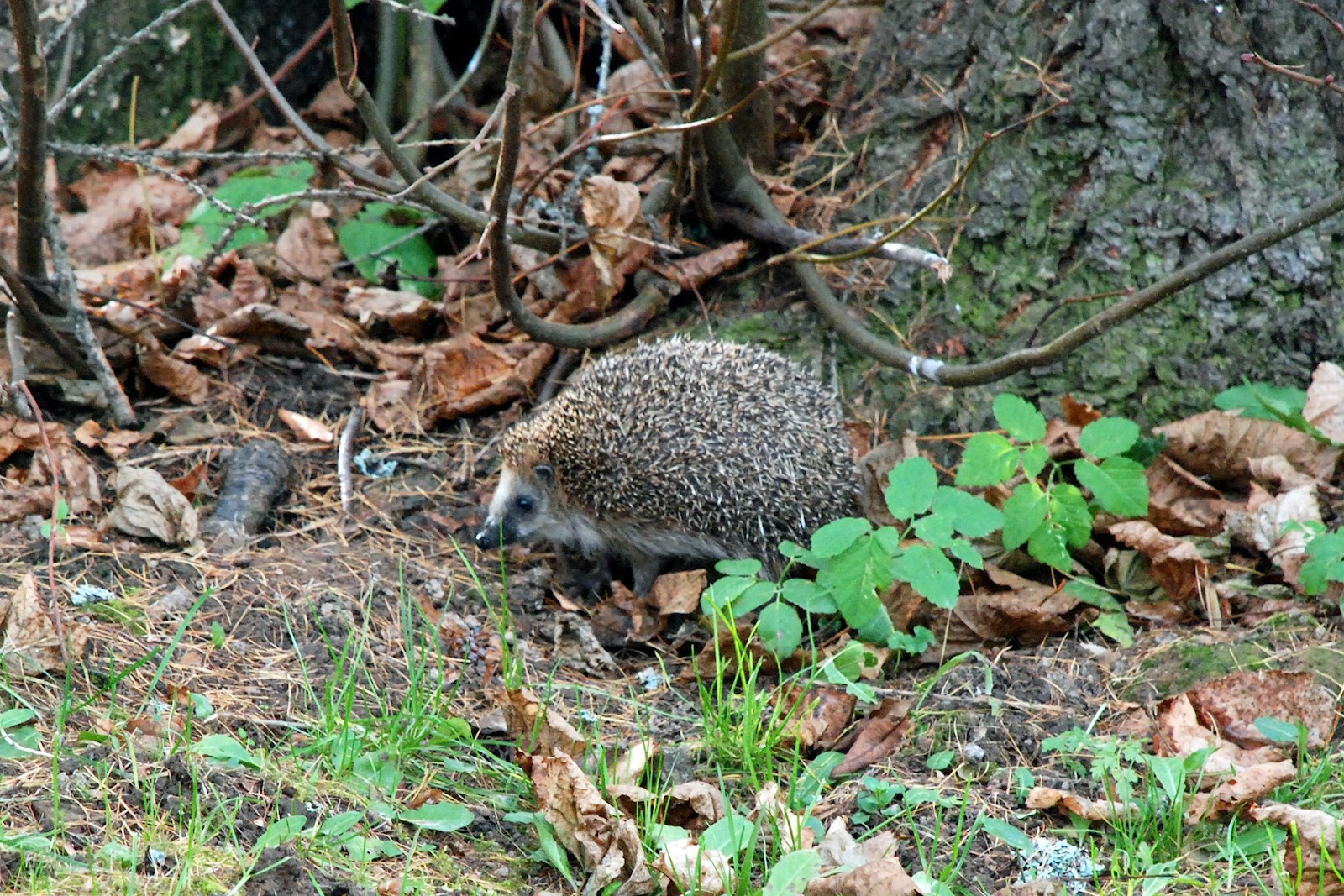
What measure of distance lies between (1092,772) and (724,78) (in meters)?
3.25

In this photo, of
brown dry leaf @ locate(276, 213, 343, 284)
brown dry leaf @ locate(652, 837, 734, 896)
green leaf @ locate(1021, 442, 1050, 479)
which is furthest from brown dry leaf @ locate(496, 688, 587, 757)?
brown dry leaf @ locate(276, 213, 343, 284)

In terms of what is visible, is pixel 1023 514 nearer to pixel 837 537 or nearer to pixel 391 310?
pixel 837 537

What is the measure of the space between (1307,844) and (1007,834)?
68 cm

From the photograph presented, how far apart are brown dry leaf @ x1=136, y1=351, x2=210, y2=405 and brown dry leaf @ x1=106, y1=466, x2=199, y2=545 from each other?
2.57 ft

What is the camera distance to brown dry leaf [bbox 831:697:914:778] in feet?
11.5

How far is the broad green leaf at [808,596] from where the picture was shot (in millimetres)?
3963

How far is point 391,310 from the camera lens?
5.74 metres

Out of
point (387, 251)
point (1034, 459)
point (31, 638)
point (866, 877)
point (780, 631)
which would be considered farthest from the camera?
point (387, 251)

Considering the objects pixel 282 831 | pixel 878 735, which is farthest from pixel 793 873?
pixel 282 831

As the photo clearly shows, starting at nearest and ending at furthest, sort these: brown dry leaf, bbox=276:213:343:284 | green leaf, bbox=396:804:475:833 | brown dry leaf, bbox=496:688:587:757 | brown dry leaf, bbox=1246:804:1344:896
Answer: brown dry leaf, bbox=1246:804:1344:896 → green leaf, bbox=396:804:475:833 → brown dry leaf, bbox=496:688:587:757 → brown dry leaf, bbox=276:213:343:284

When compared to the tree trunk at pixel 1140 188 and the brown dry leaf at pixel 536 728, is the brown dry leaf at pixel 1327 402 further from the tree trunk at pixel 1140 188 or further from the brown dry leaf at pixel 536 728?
the brown dry leaf at pixel 536 728

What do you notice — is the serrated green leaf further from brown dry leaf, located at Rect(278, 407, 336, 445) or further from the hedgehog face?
brown dry leaf, located at Rect(278, 407, 336, 445)

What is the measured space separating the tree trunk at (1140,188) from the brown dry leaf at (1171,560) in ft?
2.46

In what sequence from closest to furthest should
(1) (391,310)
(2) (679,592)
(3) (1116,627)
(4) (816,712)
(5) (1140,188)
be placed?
(4) (816,712)
(3) (1116,627)
(2) (679,592)
(5) (1140,188)
(1) (391,310)
